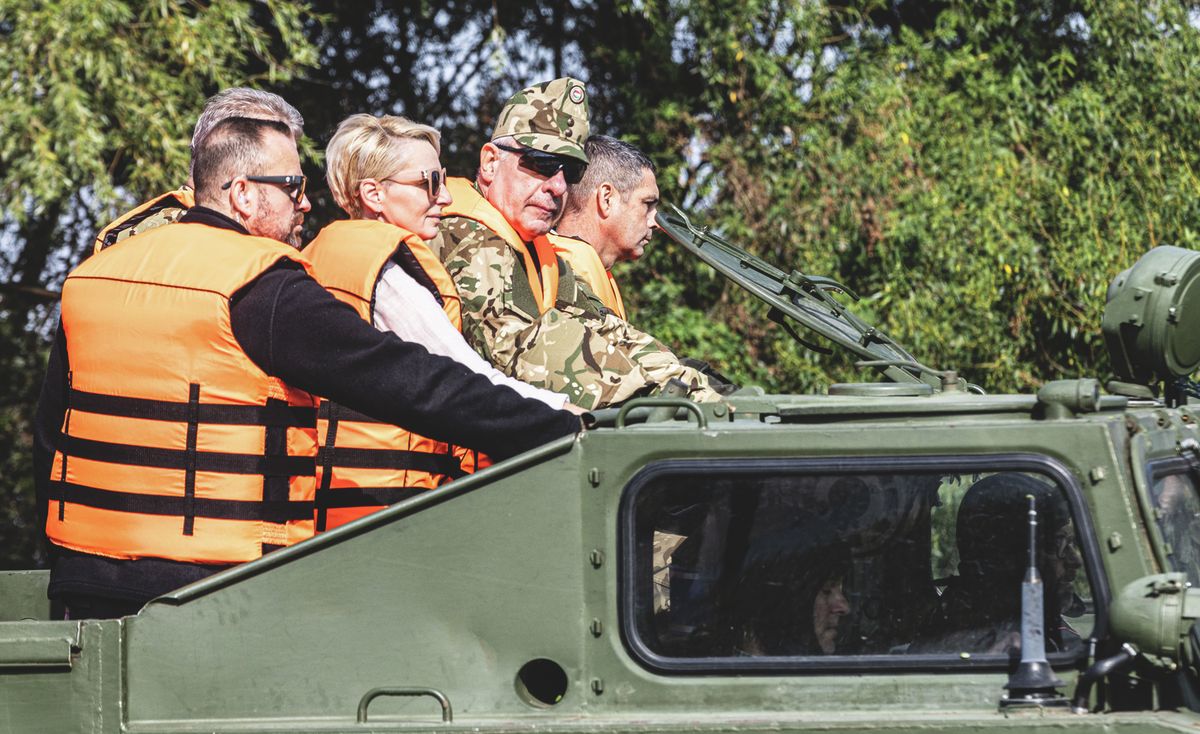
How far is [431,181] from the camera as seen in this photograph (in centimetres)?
385

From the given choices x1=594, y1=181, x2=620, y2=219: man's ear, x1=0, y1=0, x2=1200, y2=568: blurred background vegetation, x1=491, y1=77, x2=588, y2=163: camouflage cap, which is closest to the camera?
x1=491, y1=77, x2=588, y2=163: camouflage cap

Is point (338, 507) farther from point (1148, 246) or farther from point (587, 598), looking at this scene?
point (1148, 246)

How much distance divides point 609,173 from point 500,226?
169 cm

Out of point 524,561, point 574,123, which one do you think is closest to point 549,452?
point 524,561

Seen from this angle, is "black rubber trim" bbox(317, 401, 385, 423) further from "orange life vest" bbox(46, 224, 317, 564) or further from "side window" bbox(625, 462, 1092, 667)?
"side window" bbox(625, 462, 1092, 667)

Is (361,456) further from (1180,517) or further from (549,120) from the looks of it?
(1180,517)

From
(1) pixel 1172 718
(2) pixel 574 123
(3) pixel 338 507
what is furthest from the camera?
(2) pixel 574 123

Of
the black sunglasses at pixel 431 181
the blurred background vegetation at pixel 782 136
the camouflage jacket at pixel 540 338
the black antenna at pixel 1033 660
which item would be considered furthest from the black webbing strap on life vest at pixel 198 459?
the blurred background vegetation at pixel 782 136

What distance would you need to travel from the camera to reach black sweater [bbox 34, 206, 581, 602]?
306cm

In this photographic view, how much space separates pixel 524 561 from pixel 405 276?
902 mm

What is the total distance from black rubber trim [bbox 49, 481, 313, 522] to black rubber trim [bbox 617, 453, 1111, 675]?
765 millimetres

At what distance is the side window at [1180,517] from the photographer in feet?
9.65

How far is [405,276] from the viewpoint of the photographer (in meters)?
3.49

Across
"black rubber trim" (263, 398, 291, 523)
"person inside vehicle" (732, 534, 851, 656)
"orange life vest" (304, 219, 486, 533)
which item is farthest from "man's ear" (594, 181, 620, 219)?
"person inside vehicle" (732, 534, 851, 656)
